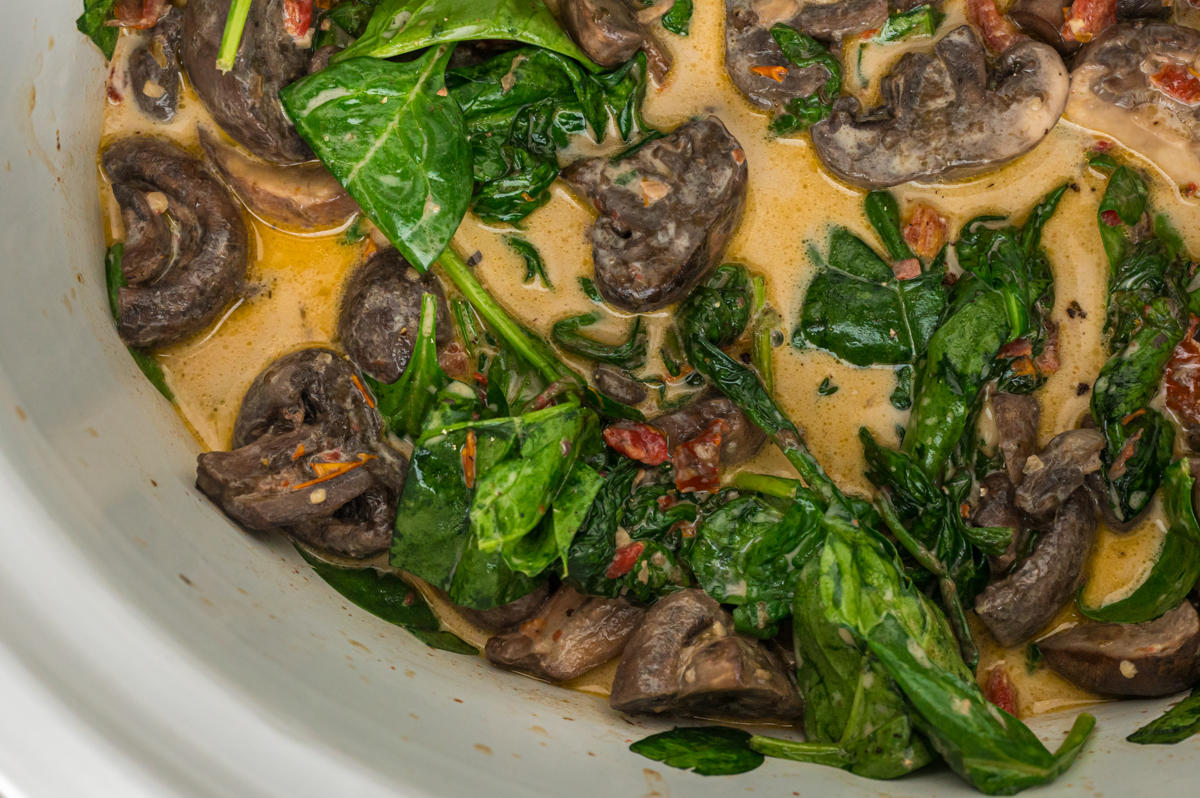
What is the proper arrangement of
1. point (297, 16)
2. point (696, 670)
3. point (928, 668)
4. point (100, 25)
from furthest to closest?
point (297, 16) < point (100, 25) < point (696, 670) < point (928, 668)

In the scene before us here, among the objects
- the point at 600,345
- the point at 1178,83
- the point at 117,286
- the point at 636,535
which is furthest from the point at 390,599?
the point at 1178,83

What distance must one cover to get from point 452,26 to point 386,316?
0.91 meters

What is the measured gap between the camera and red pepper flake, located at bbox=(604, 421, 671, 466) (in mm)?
2740

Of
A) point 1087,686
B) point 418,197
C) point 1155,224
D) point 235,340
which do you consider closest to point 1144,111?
point 1155,224

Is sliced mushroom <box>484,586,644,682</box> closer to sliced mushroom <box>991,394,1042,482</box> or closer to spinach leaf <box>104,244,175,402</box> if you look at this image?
sliced mushroom <box>991,394,1042,482</box>

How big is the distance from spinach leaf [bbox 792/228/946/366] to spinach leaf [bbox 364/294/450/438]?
1.24m

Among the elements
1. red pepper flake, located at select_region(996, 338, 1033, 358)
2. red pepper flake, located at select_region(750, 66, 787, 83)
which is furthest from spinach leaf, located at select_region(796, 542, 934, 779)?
red pepper flake, located at select_region(750, 66, 787, 83)

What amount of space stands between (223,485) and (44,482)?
2.07 ft

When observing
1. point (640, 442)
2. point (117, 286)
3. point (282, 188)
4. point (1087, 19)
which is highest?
point (1087, 19)

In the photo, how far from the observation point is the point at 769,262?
283 centimetres

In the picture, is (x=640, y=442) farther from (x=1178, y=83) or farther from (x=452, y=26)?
(x=1178, y=83)

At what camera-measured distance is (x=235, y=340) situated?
9.30ft

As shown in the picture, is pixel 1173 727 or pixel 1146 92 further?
pixel 1146 92

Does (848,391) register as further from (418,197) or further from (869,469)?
(418,197)
